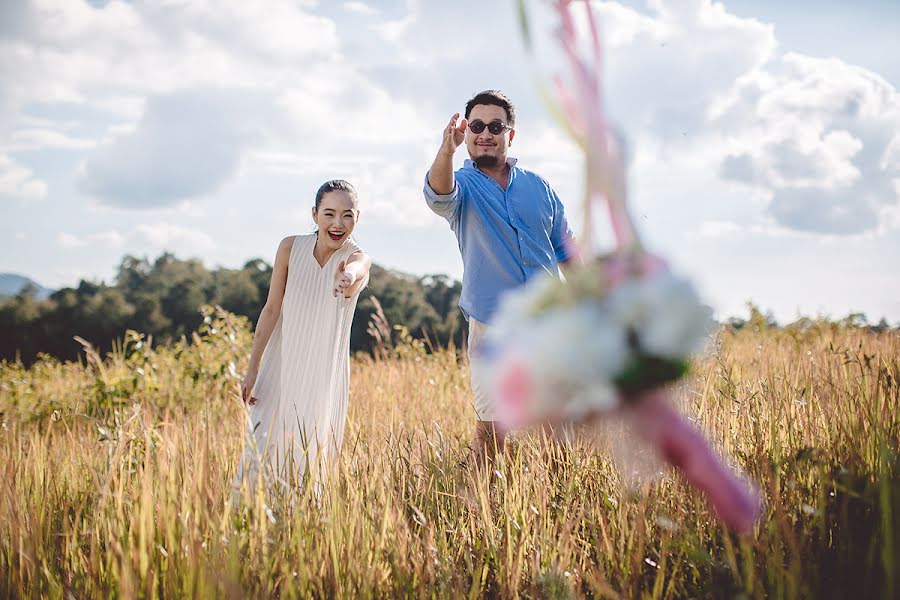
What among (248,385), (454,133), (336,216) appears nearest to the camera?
(454,133)

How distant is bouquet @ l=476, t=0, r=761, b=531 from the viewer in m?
0.51

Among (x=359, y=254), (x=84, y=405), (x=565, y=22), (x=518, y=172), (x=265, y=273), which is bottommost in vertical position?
(x=84, y=405)

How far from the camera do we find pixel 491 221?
281 centimetres

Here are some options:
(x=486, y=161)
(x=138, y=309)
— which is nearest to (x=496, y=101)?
(x=486, y=161)

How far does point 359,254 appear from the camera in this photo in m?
3.20

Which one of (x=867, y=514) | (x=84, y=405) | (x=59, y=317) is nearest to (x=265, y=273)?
(x=59, y=317)

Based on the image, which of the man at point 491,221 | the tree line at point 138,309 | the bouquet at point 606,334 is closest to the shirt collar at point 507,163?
the man at point 491,221

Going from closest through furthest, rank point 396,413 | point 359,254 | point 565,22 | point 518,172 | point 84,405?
point 565,22 < point 518,172 < point 359,254 < point 396,413 < point 84,405

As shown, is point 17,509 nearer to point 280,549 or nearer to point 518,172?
point 280,549

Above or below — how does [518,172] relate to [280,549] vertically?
above

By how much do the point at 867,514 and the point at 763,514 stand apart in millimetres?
319

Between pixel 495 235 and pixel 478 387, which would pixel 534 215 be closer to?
pixel 495 235

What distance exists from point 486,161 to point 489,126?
0.47 ft

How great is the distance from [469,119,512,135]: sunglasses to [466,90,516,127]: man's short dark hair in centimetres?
13
